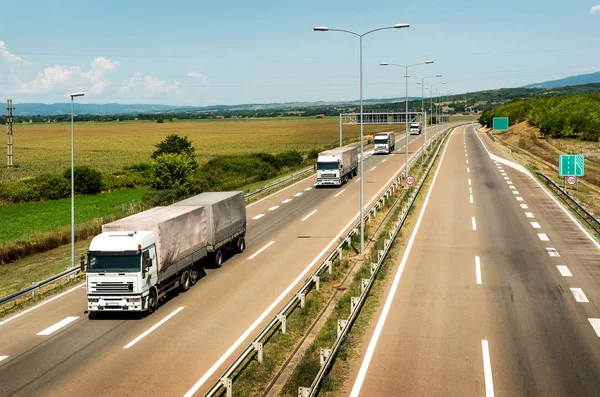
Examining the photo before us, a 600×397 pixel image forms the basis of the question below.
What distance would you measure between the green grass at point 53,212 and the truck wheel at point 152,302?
24.1 metres

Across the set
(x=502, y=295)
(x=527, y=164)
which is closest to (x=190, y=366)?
(x=502, y=295)

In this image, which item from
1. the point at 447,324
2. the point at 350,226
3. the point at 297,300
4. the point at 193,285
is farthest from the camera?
the point at 350,226

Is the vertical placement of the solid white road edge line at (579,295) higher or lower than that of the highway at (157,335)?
higher

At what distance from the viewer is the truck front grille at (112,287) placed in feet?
64.0

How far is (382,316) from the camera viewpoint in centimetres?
1933

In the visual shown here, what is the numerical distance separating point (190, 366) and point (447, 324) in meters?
7.78

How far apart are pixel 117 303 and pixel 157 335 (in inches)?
89.0

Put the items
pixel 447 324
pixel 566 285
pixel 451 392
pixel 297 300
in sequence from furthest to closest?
pixel 566 285 → pixel 297 300 → pixel 447 324 → pixel 451 392

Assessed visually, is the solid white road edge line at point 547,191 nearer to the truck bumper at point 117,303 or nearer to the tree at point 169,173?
the truck bumper at point 117,303

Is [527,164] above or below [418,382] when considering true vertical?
above

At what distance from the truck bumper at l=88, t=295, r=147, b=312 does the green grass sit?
2394 centimetres

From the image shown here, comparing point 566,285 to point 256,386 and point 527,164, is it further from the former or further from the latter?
point 527,164

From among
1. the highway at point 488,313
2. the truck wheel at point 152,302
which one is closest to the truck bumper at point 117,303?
the truck wheel at point 152,302

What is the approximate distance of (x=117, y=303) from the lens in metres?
19.6
